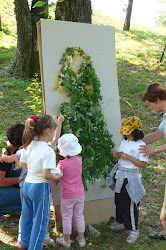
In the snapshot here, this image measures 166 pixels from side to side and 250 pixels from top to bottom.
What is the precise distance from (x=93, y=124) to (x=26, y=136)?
2.95 feet

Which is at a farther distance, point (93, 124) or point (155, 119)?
point (155, 119)

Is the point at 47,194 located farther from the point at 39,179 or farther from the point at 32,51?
the point at 32,51

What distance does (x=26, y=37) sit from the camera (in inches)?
291

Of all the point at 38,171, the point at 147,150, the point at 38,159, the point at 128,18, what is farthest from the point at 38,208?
the point at 128,18

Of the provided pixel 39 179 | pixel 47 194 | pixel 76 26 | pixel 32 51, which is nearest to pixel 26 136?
pixel 39 179

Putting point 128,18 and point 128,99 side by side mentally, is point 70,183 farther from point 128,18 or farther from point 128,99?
point 128,18

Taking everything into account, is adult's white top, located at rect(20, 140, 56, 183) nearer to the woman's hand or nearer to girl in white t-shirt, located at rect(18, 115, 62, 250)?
girl in white t-shirt, located at rect(18, 115, 62, 250)

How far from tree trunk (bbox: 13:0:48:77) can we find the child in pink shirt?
522cm

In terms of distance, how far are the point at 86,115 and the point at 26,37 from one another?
4.98 m

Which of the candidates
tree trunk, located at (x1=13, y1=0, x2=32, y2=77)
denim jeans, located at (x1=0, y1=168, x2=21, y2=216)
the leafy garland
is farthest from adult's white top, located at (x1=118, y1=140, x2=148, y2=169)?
tree trunk, located at (x1=13, y1=0, x2=32, y2=77)

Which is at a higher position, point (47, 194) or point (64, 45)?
point (64, 45)

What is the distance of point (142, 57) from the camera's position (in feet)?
32.5

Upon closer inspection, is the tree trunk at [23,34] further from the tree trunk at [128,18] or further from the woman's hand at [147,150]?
the tree trunk at [128,18]

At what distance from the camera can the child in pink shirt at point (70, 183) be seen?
2.69 metres
